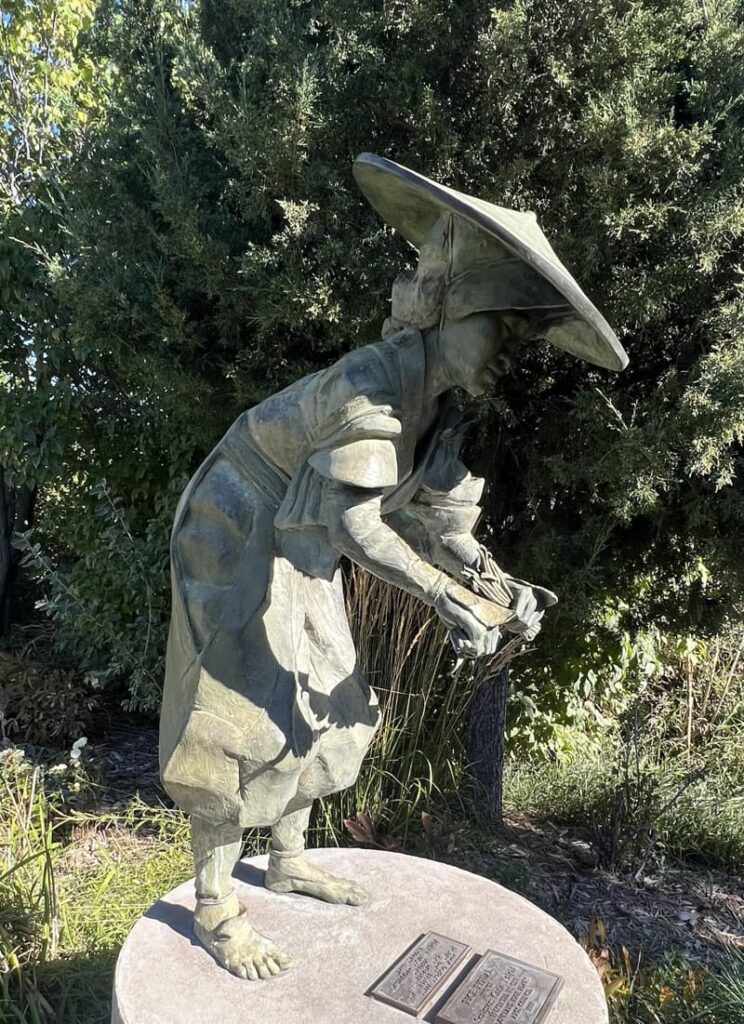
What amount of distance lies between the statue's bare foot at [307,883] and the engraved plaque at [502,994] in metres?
0.44

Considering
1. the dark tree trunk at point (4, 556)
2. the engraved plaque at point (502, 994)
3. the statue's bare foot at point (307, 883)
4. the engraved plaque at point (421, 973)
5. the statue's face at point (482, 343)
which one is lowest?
the engraved plaque at point (502, 994)

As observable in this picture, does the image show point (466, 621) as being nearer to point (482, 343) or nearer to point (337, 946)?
point (482, 343)

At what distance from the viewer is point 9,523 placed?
6195mm

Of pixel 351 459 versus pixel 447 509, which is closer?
pixel 351 459

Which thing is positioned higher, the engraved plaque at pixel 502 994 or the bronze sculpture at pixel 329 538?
the bronze sculpture at pixel 329 538

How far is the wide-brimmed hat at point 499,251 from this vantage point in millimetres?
1472

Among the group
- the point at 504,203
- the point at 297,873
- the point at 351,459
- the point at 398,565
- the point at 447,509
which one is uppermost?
the point at 504,203

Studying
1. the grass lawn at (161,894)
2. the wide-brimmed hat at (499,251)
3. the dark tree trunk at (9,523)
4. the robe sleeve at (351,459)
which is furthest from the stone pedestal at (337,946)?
the dark tree trunk at (9,523)

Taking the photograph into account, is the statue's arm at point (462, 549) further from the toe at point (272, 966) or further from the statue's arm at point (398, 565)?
the toe at point (272, 966)

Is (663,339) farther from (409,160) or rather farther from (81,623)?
(81,623)

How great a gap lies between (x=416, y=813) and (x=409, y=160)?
2935mm

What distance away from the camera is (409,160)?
3.25 m

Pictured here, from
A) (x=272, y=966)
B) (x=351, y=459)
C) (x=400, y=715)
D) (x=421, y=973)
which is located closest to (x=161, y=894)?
(x=400, y=715)

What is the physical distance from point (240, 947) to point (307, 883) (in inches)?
13.8
